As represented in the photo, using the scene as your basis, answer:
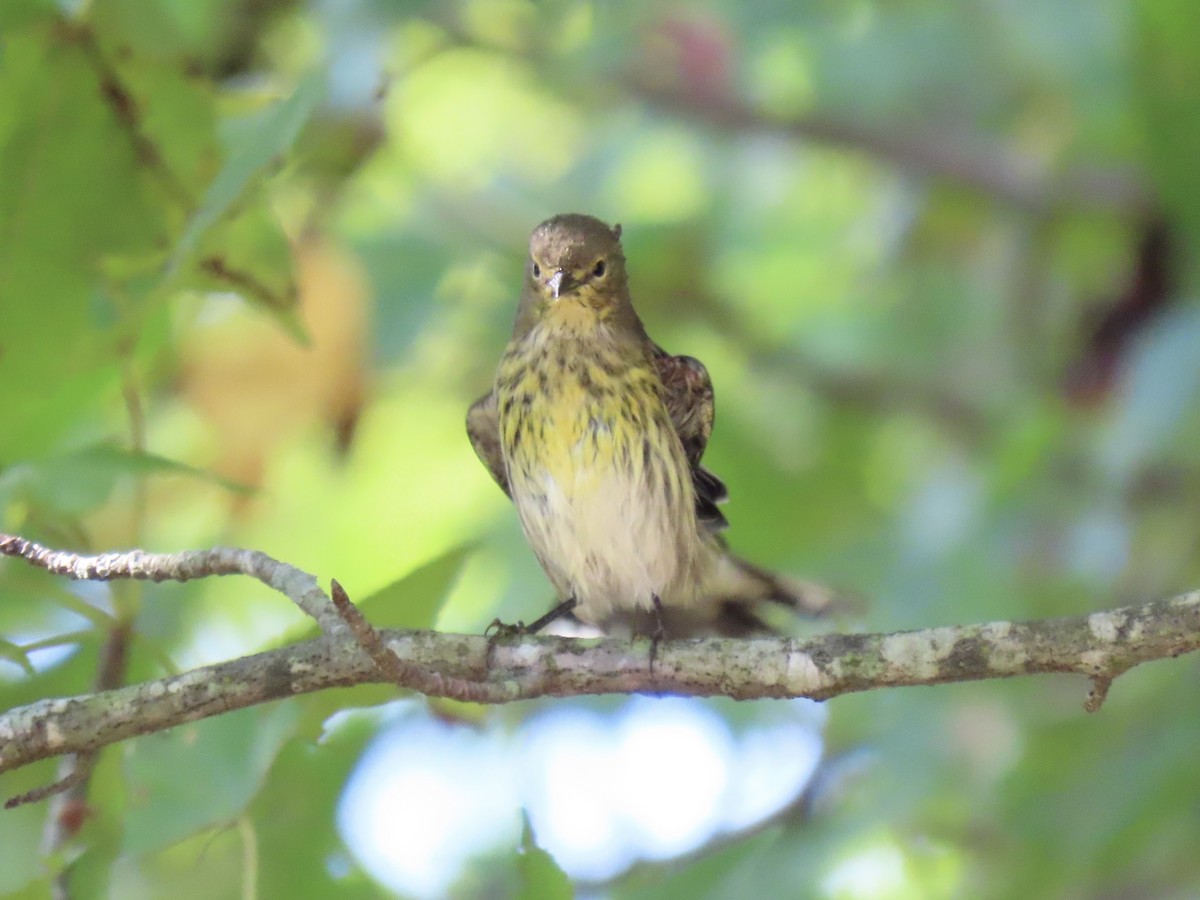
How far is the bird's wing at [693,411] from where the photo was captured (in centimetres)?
546

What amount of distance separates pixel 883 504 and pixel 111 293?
15.6ft

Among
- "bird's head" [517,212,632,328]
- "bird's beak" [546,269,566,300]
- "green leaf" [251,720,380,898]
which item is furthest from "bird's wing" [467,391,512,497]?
"green leaf" [251,720,380,898]

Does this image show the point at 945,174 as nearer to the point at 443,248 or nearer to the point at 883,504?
the point at 883,504

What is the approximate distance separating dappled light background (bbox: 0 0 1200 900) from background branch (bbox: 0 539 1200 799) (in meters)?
0.17

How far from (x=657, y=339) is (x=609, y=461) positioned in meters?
2.87

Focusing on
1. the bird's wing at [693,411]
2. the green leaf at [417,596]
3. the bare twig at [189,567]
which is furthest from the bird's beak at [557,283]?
the bare twig at [189,567]

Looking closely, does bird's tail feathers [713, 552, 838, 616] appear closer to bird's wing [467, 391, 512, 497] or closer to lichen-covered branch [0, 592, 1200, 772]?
bird's wing [467, 391, 512, 497]

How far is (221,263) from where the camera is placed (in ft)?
12.3

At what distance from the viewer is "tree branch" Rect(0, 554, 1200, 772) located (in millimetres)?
3072

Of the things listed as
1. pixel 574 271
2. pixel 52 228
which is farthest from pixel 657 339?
pixel 52 228

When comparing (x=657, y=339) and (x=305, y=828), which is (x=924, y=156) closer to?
(x=657, y=339)

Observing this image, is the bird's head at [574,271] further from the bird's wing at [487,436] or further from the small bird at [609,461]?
the bird's wing at [487,436]

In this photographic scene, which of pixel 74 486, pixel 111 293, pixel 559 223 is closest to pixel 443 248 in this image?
pixel 559 223

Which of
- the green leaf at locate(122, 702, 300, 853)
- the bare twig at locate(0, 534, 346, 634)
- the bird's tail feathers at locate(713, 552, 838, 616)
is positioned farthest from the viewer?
the bird's tail feathers at locate(713, 552, 838, 616)
